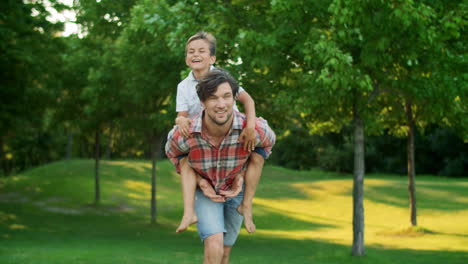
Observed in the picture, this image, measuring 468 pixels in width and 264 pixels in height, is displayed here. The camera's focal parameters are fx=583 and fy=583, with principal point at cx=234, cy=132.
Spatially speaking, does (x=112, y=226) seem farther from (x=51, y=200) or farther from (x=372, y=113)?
(x=372, y=113)

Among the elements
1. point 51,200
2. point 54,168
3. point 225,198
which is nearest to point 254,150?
point 225,198

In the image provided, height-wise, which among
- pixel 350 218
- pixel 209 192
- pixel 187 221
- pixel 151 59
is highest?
pixel 151 59

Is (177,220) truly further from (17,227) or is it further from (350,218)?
(350,218)

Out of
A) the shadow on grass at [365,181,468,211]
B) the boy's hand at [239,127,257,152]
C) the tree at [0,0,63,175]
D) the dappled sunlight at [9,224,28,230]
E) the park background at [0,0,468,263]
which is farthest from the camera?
the shadow on grass at [365,181,468,211]

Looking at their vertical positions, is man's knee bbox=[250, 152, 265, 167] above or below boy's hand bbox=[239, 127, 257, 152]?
below

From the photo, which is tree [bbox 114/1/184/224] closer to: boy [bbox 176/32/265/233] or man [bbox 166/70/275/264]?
boy [bbox 176/32/265/233]

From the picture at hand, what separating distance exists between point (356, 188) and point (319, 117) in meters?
2.75

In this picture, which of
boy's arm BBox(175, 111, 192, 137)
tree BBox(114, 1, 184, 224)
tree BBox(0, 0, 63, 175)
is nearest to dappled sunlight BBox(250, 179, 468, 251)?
tree BBox(114, 1, 184, 224)

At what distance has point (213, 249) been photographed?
4.30 metres

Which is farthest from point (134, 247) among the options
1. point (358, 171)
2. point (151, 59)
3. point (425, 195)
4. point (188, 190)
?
point (425, 195)

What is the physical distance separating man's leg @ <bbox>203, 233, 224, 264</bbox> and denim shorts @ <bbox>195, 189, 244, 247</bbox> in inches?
1.5

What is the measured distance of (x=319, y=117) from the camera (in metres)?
16.9

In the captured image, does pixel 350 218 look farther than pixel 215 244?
Yes

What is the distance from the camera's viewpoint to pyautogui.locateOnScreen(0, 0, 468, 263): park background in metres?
12.1
